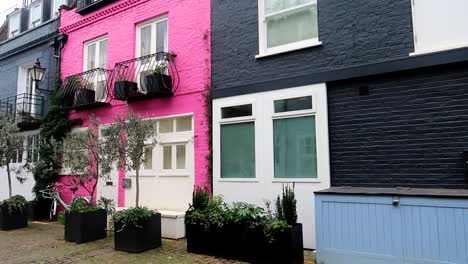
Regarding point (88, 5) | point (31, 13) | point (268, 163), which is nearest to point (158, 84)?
point (268, 163)

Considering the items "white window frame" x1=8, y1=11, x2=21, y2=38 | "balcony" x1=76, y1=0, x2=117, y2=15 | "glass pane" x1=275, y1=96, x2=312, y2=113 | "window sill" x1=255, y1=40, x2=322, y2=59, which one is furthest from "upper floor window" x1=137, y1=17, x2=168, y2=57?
"white window frame" x1=8, y1=11, x2=21, y2=38

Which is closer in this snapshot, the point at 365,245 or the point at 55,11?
the point at 365,245

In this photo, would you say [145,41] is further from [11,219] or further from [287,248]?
[287,248]

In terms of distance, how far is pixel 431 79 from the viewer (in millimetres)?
6531

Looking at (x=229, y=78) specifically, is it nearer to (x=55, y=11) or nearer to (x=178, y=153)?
(x=178, y=153)

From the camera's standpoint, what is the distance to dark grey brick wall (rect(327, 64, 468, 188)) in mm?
6262

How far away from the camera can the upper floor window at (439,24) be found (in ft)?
20.9

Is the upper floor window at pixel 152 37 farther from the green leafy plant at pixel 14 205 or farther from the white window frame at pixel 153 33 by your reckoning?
the green leafy plant at pixel 14 205

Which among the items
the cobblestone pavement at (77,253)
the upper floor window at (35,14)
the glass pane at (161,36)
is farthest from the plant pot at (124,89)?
the upper floor window at (35,14)

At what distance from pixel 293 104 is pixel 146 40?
542 centimetres

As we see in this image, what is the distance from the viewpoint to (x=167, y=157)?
1022 centimetres

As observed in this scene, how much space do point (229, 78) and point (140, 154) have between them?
8.89ft

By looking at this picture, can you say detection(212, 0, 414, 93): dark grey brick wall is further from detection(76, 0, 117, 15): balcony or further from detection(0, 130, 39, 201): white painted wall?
detection(0, 130, 39, 201): white painted wall

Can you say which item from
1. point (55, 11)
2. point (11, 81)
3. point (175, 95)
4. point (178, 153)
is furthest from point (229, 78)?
point (11, 81)
